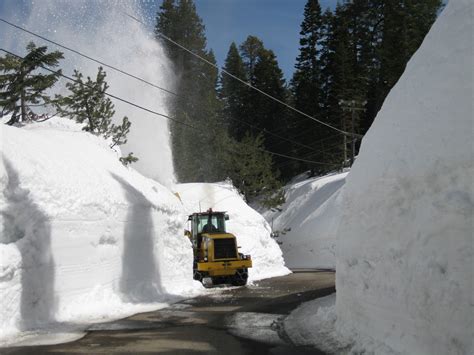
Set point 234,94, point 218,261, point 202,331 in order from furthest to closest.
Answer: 1. point 234,94
2. point 218,261
3. point 202,331

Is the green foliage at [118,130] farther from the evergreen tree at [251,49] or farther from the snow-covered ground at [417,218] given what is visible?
the evergreen tree at [251,49]

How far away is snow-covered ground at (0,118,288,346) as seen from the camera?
1106 cm

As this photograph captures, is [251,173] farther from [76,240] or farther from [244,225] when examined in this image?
[76,240]

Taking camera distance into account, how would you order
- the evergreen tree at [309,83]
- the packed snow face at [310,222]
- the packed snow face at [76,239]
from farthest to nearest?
the evergreen tree at [309,83]
the packed snow face at [310,222]
the packed snow face at [76,239]

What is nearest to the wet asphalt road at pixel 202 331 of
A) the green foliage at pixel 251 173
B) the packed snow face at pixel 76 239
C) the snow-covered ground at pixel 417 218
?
the snow-covered ground at pixel 417 218

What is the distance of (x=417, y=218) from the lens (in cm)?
672

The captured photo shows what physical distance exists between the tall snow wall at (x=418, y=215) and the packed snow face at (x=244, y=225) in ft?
53.6

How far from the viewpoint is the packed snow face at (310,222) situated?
3905cm

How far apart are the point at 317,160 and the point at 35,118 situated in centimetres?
3224

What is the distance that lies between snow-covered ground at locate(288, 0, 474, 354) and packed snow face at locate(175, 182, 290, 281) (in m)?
16.2

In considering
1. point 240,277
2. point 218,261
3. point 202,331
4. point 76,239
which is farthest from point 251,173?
point 202,331

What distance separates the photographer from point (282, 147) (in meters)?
57.8

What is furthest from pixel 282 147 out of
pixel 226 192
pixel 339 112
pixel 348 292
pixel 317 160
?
pixel 348 292

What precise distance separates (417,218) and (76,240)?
378 inches
